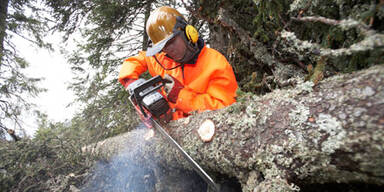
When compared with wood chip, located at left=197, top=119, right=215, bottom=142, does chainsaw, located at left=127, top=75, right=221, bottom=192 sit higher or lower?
higher

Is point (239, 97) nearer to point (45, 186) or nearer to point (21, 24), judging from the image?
point (45, 186)

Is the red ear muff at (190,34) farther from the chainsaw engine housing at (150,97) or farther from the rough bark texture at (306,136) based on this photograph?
the rough bark texture at (306,136)

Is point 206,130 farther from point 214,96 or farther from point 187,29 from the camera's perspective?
point 187,29

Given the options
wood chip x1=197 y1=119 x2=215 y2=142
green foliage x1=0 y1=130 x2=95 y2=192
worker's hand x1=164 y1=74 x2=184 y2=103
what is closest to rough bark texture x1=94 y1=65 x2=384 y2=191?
wood chip x1=197 y1=119 x2=215 y2=142

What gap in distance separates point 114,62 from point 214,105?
8.72ft

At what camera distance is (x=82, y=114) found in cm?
415

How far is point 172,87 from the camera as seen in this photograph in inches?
97.3

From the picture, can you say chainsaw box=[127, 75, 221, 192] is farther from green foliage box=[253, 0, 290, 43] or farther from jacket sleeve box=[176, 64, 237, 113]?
green foliage box=[253, 0, 290, 43]

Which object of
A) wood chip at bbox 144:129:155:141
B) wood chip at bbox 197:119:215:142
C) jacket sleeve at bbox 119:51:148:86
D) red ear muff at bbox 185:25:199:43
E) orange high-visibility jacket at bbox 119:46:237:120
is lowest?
wood chip at bbox 144:129:155:141

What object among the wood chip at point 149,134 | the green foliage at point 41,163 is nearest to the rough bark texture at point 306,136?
the wood chip at point 149,134

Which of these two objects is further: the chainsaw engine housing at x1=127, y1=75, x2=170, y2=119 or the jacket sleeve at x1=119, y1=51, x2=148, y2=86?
the jacket sleeve at x1=119, y1=51, x2=148, y2=86

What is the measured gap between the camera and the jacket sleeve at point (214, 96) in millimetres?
2525

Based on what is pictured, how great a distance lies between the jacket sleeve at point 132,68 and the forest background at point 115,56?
928mm

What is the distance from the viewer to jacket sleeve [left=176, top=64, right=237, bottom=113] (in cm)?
253
